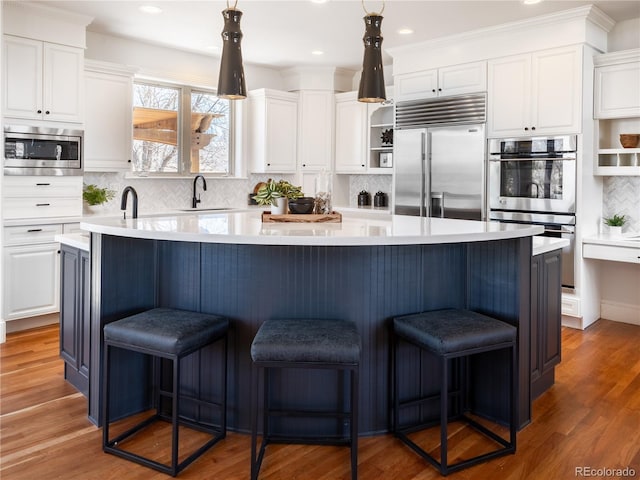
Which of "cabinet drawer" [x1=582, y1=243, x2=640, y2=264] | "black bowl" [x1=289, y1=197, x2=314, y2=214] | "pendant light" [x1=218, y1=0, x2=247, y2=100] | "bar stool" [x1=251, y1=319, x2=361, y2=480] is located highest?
"pendant light" [x1=218, y1=0, x2=247, y2=100]

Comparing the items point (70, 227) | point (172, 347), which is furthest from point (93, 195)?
point (172, 347)

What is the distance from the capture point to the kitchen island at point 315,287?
2576 millimetres

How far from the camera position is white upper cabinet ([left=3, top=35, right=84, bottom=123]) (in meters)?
4.34

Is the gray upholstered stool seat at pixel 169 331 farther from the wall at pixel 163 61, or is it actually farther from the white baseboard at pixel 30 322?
the wall at pixel 163 61

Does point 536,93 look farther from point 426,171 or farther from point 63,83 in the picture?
point 63,83

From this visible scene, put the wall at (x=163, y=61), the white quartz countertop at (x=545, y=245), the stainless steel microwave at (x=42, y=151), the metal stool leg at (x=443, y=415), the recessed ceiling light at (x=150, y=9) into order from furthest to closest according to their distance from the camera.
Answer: the wall at (x=163, y=61)
the recessed ceiling light at (x=150, y=9)
the stainless steel microwave at (x=42, y=151)
the white quartz countertop at (x=545, y=245)
the metal stool leg at (x=443, y=415)

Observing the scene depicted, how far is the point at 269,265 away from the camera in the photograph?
258 cm

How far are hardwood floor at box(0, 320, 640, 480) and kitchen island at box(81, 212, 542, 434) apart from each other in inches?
Answer: 6.8

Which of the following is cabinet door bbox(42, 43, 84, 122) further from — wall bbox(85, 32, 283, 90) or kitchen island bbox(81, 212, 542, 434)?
kitchen island bbox(81, 212, 542, 434)

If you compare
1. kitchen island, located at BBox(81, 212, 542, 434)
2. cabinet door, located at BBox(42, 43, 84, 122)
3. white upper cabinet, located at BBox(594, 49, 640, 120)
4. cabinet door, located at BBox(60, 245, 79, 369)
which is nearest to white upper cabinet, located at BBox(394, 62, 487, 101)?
white upper cabinet, located at BBox(594, 49, 640, 120)

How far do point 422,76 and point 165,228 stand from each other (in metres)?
3.86

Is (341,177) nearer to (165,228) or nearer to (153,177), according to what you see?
(153,177)

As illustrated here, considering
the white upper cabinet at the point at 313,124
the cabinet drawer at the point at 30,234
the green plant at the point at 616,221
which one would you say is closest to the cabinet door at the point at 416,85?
the white upper cabinet at the point at 313,124

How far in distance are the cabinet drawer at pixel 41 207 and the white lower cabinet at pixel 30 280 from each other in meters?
0.20
